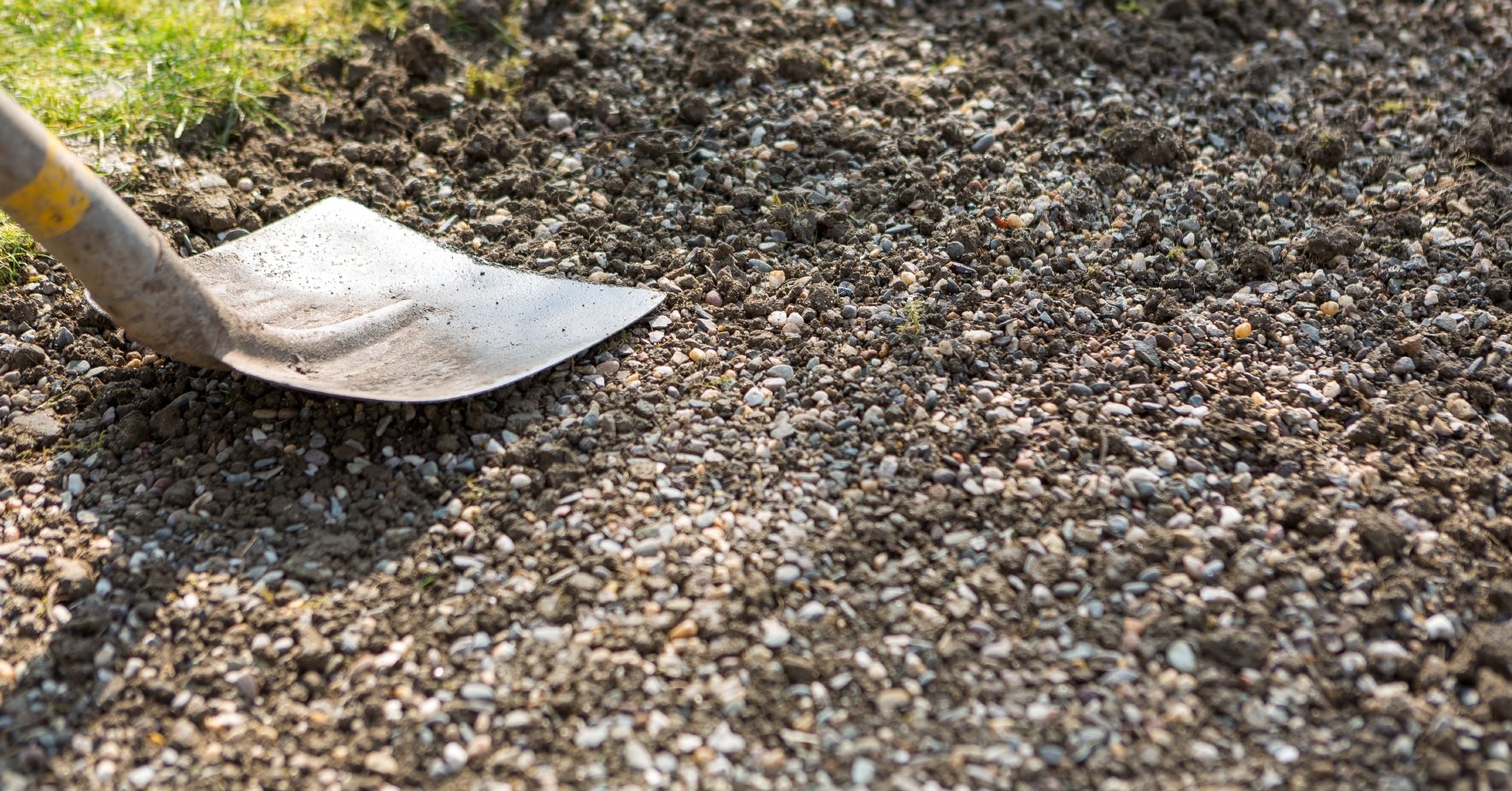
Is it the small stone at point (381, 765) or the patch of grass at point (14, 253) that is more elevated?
the patch of grass at point (14, 253)

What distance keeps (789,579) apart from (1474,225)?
250 centimetres

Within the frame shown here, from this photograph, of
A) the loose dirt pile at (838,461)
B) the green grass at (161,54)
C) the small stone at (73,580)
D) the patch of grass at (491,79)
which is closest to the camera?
the loose dirt pile at (838,461)

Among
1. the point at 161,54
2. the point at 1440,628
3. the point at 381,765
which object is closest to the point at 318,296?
the point at 381,765

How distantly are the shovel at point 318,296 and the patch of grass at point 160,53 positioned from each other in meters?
0.87

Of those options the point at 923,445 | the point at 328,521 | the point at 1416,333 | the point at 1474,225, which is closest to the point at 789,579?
the point at 923,445

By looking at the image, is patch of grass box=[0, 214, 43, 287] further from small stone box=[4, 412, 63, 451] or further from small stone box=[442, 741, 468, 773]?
small stone box=[442, 741, 468, 773]

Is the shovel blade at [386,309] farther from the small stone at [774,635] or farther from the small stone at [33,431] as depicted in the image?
the small stone at [774,635]

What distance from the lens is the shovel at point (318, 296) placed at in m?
2.59

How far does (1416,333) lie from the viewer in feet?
10.7

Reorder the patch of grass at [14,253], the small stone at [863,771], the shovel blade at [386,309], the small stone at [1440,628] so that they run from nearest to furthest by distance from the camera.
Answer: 1. the small stone at [863,771]
2. the small stone at [1440,628]
3. the shovel blade at [386,309]
4. the patch of grass at [14,253]

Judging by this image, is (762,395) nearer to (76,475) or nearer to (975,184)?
(975,184)

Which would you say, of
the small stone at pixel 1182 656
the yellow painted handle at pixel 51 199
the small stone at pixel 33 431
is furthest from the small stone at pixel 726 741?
the small stone at pixel 33 431

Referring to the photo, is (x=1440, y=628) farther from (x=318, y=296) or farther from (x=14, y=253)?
(x=14, y=253)

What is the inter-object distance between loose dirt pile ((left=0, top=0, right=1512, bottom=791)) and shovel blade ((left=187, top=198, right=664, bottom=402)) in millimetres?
115
